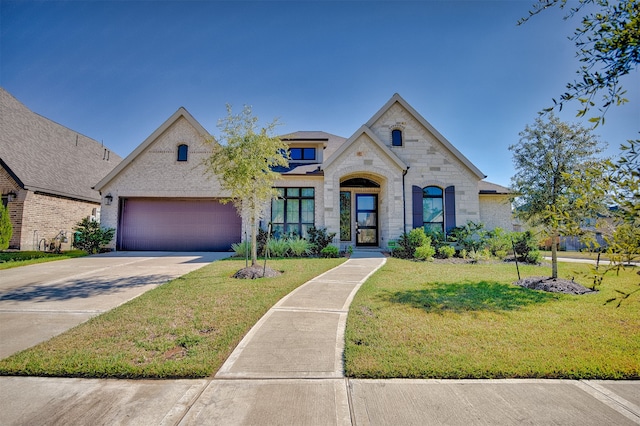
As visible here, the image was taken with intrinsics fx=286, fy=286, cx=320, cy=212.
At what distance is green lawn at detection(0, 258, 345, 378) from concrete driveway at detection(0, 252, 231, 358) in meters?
0.46

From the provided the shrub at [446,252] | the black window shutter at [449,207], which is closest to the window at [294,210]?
the shrub at [446,252]

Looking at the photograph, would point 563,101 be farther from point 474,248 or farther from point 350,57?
point 474,248

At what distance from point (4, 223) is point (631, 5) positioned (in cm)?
2034

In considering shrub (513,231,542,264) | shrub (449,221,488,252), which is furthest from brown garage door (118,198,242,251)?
shrub (513,231,542,264)

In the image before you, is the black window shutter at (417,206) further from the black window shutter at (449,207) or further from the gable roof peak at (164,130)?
the gable roof peak at (164,130)

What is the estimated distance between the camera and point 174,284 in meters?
7.38

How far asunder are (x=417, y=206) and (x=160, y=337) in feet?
42.2

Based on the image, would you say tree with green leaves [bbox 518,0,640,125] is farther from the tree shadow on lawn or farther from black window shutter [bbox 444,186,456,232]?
black window shutter [bbox 444,186,456,232]

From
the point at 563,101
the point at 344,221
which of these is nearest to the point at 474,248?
the point at 344,221

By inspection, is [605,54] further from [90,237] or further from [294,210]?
[90,237]

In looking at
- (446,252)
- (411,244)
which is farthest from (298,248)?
(446,252)

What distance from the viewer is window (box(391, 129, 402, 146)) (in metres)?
15.5

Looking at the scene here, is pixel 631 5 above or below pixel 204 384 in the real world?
above

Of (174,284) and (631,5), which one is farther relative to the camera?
(174,284)
